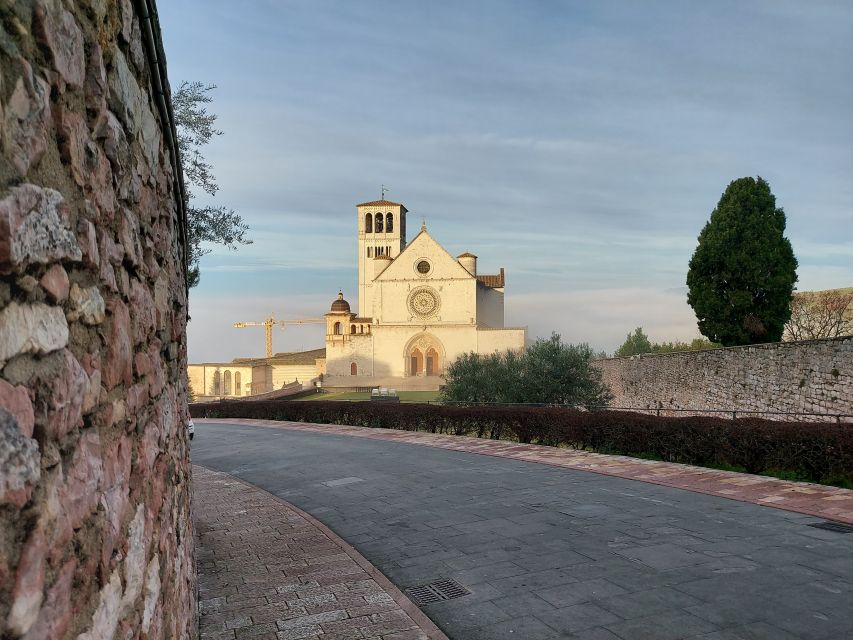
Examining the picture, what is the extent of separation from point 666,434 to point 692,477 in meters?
2.34

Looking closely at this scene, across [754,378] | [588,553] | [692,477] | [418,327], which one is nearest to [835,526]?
[588,553]

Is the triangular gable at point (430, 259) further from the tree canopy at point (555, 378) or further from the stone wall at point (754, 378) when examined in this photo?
the tree canopy at point (555, 378)

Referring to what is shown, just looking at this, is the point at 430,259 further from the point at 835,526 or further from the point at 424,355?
the point at 835,526

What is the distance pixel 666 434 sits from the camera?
13.9 metres

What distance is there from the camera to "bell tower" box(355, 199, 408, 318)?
6894cm

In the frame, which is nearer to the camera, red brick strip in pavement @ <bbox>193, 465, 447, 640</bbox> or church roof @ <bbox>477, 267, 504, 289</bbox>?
red brick strip in pavement @ <bbox>193, 465, 447, 640</bbox>

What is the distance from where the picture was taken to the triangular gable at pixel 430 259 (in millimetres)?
61594

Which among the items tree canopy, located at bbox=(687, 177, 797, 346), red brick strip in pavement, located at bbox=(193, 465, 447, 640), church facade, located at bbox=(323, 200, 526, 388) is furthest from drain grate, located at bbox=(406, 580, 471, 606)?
church facade, located at bbox=(323, 200, 526, 388)

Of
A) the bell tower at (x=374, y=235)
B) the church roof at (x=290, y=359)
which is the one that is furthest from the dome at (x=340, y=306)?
the church roof at (x=290, y=359)

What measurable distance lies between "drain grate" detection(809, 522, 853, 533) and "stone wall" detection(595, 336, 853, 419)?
929 cm

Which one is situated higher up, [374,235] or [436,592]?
[374,235]

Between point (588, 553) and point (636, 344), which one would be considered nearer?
point (588, 553)

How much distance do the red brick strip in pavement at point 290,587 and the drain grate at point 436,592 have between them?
23 cm

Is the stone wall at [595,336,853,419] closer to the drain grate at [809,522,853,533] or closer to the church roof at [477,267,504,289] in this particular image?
the drain grate at [809,522,853,533]
